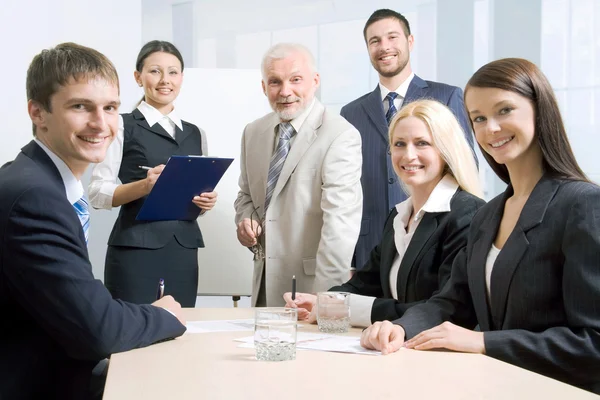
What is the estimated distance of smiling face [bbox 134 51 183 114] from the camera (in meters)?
3.65

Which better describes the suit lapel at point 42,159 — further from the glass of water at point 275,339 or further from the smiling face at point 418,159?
the smiling face at point 418,159

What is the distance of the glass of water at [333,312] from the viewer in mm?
2061

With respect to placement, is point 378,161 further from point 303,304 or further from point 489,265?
point 489,265

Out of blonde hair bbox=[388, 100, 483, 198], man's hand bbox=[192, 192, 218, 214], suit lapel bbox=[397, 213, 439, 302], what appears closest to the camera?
suit lapel bbox=[397, 213, 439, 302]

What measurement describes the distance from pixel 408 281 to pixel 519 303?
56cm

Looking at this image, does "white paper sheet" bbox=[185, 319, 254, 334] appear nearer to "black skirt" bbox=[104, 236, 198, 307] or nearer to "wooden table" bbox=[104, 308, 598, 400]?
"wooden table" bbox=[104, 308, 598, 400]

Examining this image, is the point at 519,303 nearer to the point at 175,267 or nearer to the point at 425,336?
the point at 425,336

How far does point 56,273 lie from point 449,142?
4.73 feet

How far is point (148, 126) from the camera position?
3.54 meters

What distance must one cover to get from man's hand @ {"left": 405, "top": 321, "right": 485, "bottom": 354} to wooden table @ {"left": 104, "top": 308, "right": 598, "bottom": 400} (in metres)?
0.02

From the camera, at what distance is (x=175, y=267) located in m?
3.45

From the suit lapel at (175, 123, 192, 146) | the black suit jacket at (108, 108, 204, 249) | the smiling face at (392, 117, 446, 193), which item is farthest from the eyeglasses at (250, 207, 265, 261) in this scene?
the smiling face at (392, 117, 446, 193)

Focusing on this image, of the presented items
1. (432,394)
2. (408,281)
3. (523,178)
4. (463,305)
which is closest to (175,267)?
(408,281)

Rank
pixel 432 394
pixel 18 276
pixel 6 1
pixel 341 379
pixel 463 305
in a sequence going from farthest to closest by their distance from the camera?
pixel 6 1 → pixel 463 305 → pixel 18 276 → pixel 341 379 → pixel 432 394
